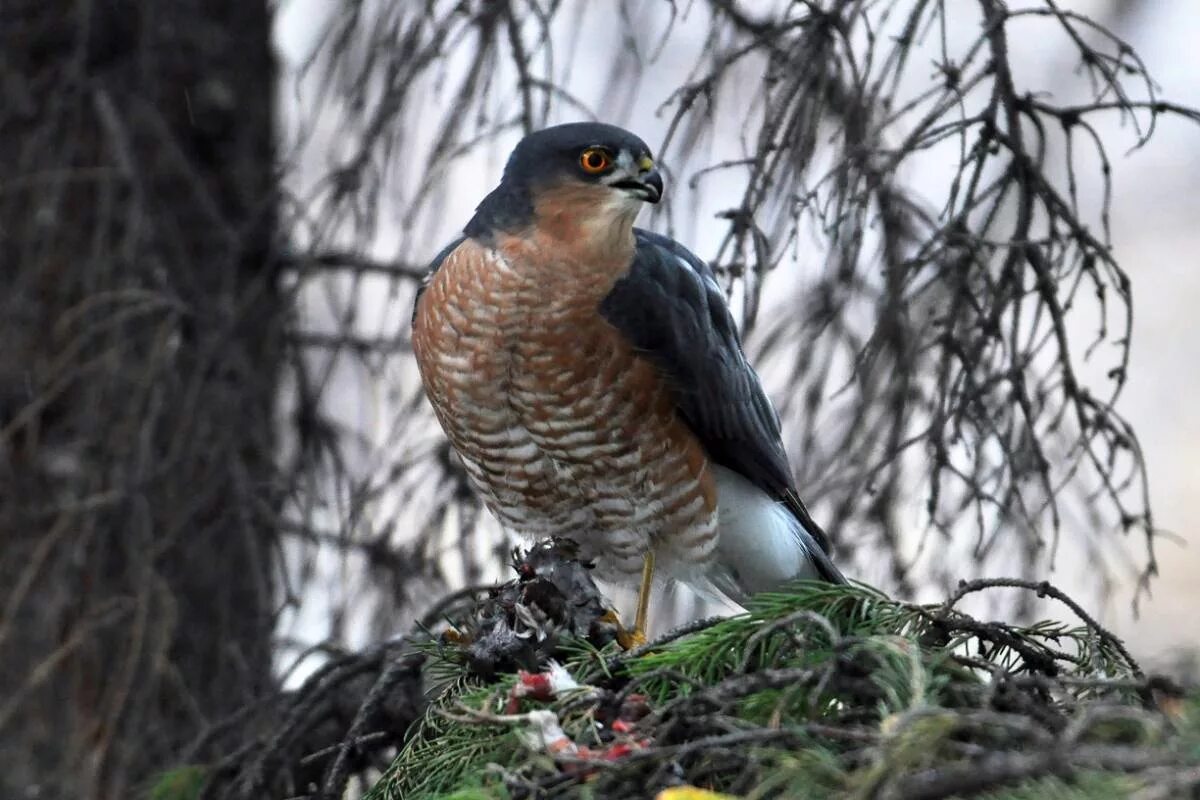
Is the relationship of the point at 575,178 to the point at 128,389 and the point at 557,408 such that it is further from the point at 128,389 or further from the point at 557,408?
the point at 128,389

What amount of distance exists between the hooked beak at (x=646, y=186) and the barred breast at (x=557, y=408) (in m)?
0.20

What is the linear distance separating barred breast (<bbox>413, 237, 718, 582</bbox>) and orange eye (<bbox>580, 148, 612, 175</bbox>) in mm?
218

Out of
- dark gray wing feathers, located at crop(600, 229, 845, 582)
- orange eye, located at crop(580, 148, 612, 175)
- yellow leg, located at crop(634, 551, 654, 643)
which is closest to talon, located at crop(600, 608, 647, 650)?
yellow leg, located at crop(634, 551, 654, 643)

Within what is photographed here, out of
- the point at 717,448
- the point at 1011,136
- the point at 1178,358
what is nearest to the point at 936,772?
the point at 1011,136

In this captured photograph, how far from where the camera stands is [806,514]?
12.8 feet

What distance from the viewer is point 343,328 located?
405 centimetres

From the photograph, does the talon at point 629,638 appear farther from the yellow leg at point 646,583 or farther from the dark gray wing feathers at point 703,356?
the dark gray wing feathers at point 703,356

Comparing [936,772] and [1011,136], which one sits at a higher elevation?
[1011,136]

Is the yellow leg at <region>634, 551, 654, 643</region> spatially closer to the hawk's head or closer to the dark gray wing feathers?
the dark gray wing feathers

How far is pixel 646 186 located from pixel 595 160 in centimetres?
17

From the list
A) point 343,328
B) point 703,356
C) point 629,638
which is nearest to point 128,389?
point 343,328

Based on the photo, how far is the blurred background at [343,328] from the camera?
125 inches

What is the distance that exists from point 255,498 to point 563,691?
7.00 ft

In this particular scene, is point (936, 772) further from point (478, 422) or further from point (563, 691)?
point (478, 422)
